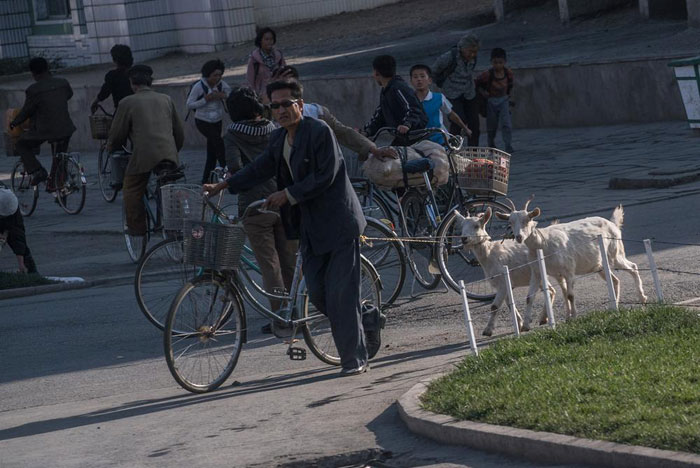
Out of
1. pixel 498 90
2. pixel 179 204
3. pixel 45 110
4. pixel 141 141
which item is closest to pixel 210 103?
pixel 45 110

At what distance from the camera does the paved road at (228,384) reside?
20.8ft

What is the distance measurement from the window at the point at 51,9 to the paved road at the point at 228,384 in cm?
2423

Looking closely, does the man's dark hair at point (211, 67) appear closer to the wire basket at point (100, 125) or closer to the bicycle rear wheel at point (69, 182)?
the wire basket at point (100, 125)

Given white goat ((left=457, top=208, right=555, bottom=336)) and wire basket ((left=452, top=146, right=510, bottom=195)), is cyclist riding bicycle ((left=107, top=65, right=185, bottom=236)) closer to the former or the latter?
wire basket ((left=452, top=146, right=510, bottom=195))

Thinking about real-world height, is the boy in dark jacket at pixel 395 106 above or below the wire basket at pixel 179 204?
above

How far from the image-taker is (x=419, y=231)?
9805 millimetres

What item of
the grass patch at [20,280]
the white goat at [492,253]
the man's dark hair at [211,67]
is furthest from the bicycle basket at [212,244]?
the man's dark hair at [211,67]

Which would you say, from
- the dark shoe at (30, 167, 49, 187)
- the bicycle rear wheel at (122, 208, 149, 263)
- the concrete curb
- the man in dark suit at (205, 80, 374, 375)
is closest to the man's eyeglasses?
the man in dark suit at (205, 80, 374, 375)

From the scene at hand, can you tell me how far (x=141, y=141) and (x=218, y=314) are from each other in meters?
4.22

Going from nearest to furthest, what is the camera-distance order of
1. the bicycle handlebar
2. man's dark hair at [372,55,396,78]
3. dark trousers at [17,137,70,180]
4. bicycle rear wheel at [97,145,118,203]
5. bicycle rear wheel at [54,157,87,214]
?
the bicycle handlebar < man's dark hair at [372,55,396,78] < bicycle rear wheel at [54,157,87,214] < dark trousers at [17,137,70,180] < bicycle rear wheel at [97,145,118,203]

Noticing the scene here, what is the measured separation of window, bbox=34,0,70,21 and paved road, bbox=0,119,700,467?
24.2m

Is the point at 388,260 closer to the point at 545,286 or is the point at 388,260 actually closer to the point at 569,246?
the point at 569,246

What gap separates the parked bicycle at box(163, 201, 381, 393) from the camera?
748 centimetres

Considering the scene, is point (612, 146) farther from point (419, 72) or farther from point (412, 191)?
point (412, 191)
